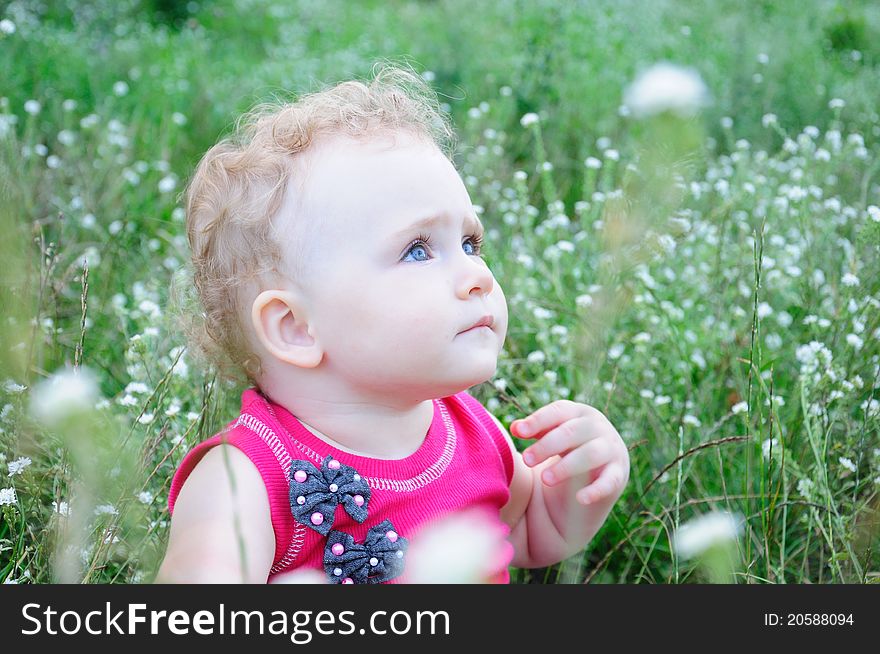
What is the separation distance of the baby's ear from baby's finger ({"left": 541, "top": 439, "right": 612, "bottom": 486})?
0.43m

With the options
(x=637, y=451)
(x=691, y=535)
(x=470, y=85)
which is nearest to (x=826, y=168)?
(x=637, y=451)

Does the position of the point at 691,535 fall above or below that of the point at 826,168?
below

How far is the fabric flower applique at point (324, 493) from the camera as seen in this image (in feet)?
4.55

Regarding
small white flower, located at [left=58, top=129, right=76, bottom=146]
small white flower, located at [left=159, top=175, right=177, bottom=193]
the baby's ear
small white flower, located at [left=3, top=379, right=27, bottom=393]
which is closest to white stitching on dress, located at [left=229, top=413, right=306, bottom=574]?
the baby's ear

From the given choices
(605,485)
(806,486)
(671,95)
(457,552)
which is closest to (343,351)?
(457,552)

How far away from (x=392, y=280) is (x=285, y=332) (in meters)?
0.19

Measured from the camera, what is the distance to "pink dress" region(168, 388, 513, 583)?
1395 mm

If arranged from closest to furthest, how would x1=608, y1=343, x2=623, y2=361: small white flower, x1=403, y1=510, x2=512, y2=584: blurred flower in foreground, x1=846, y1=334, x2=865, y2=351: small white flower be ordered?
x1=403, y1=510, x2=512, y2=584: blurred flower in foreground → x1=846, y1=334, x2=865, y2=351: small white flower → x1=608, y1=343, x2=623, y2=361: small white flower

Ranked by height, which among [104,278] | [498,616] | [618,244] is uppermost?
[104,278]

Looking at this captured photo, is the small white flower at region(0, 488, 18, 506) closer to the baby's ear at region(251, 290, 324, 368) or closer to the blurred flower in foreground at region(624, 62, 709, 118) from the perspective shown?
the baby's ear at region(251, 290, 324, 368)

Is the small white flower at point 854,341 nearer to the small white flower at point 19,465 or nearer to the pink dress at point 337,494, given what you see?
the pink dress at point 337,494

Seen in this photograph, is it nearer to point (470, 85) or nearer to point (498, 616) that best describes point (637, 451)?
point (498, 616)

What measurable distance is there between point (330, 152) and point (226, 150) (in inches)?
12.2

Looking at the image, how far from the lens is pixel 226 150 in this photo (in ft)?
5.51
